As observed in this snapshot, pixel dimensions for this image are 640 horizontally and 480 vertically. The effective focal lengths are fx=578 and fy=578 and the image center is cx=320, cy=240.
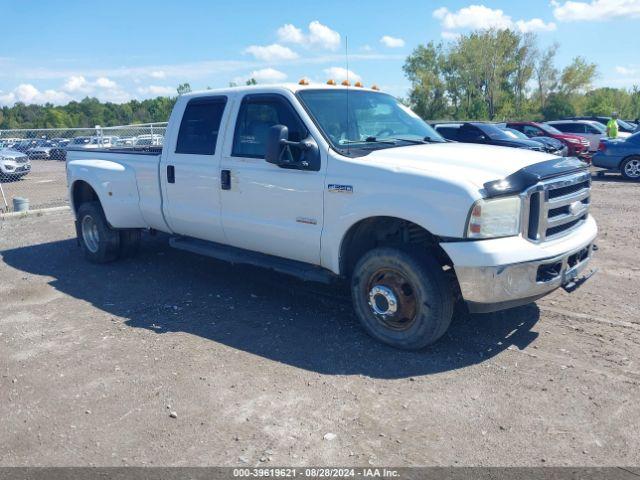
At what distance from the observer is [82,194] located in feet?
26.6

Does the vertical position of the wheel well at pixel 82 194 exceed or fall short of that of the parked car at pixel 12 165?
it exceeds it

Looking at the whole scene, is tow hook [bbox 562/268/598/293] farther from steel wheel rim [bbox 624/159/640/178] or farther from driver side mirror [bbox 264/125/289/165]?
steel wheel rim [bbox 624/159/640/178]

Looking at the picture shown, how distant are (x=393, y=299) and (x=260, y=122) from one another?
221 cm

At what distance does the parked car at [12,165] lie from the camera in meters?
20.5

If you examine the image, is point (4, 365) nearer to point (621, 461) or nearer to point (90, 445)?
point (90, 445)

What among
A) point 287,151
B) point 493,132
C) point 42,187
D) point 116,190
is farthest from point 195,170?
point 42,187

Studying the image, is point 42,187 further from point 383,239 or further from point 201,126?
point 383,239

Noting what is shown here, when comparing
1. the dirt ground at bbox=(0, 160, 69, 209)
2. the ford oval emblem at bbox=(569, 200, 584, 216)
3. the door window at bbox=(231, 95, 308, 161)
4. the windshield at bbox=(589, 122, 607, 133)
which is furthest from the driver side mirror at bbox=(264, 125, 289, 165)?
the windshield at bbox=(589, 122, 607, 133)

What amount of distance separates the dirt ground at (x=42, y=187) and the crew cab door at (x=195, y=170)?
321 inches

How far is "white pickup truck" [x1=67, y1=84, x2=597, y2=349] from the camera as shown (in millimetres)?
4215

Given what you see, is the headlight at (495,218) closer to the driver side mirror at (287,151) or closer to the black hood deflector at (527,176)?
the black hood deflector at (527,176)

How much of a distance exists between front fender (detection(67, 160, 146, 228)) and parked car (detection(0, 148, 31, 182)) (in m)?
15.1

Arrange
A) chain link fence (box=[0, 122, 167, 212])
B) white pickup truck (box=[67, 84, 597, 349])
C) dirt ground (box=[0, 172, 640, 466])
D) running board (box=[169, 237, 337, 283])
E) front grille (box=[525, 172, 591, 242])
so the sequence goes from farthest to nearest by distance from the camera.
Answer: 1. chain link fence (box=[0, 122, 167, 212])
2. running board (box=[169, 237, 337, 283])
3. front grille (box=[525, 172, 591, 242])
4. white pickup truck (box=[67, 84, 597, 349])
5. dirt ground (box=[0, 172, 640, 466])

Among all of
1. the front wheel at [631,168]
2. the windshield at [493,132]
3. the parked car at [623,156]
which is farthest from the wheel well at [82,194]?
the front wheel at [631,168]
